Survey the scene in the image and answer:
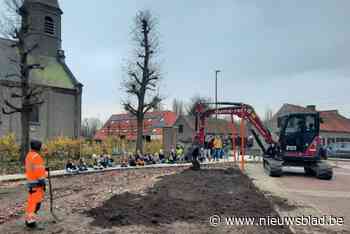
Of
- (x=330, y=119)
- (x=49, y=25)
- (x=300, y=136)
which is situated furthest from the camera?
(x=330, y=119)

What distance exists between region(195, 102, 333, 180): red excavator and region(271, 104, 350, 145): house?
121 ft

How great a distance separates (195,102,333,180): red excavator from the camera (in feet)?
51.8

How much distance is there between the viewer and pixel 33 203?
6.74m

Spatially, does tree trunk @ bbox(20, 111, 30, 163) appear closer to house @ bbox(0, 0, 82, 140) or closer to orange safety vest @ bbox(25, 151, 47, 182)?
house @ bbox(0, 0, 82, 140)

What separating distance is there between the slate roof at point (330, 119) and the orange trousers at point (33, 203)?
168 ft

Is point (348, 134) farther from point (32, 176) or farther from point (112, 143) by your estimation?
point (32, 176)

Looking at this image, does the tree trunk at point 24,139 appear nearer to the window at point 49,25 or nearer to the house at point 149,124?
the window at point 49,25

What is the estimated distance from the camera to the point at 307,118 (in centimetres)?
1636

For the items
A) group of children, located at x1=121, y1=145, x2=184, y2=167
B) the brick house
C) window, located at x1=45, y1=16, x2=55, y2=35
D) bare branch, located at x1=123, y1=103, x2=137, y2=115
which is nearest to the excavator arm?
group of children, located at x1=121, y1=145, x2=184, y2=167

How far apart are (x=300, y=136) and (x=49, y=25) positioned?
29.0m

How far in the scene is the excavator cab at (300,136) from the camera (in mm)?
16016

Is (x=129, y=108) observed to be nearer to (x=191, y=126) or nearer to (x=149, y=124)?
(x=191, y=126)

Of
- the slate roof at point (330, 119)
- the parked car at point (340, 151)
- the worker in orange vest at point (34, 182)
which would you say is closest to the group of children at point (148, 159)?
the worker in orange vest at point (34, 182)

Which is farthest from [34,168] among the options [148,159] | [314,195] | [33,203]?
[148,159]
